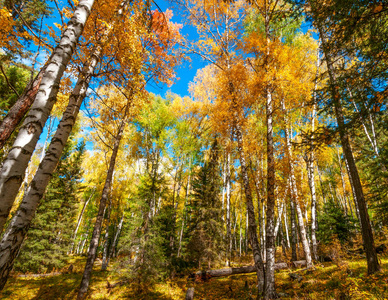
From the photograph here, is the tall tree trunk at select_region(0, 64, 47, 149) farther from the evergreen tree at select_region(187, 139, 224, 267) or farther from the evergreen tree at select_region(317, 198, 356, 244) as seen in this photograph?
the evergreen tree at select_region(317, 198, 356, 244)

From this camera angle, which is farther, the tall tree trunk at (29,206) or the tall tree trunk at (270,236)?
the tall tree trunk at (270,236)

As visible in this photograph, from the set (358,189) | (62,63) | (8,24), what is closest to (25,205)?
(62,63)

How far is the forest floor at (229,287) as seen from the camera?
443cm

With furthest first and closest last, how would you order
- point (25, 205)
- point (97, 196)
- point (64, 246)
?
1. point (97, 196)
2. point (64, 246)
3. point (25, 205)

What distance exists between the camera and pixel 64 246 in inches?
469

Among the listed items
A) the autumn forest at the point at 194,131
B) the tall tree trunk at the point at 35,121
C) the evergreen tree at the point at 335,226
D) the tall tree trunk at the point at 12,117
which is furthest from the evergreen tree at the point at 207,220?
the tall tree trunk at the point at 35,121

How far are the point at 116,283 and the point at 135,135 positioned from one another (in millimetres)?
9288

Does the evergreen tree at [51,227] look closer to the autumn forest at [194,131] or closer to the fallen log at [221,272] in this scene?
the autumn forest at [194,131]

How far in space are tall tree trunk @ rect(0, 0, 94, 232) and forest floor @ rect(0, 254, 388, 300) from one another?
6.24 metres

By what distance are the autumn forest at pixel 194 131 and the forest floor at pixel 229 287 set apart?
0.21 feet

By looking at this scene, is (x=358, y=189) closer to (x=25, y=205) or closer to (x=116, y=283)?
(x=25, y=205)

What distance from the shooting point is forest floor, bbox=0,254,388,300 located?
4.43m

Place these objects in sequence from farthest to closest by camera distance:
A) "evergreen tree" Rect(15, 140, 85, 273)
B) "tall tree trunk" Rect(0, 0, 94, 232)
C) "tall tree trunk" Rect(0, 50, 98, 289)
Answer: "evergreen tree" Rect(15, 140, 85, 273), "tall tree trunk" Rect(0, 50, 98, 289), "tall tree trunk" Rect(0, 0, 94, 232)

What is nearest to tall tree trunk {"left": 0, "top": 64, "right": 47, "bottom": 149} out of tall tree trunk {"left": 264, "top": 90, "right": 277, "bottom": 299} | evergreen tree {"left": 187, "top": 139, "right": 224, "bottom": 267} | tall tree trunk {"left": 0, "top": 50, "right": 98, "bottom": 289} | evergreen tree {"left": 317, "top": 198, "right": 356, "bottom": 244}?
tall tree trunk {"left": 0, "top": 50, "right": 98, "bottom": 289}
